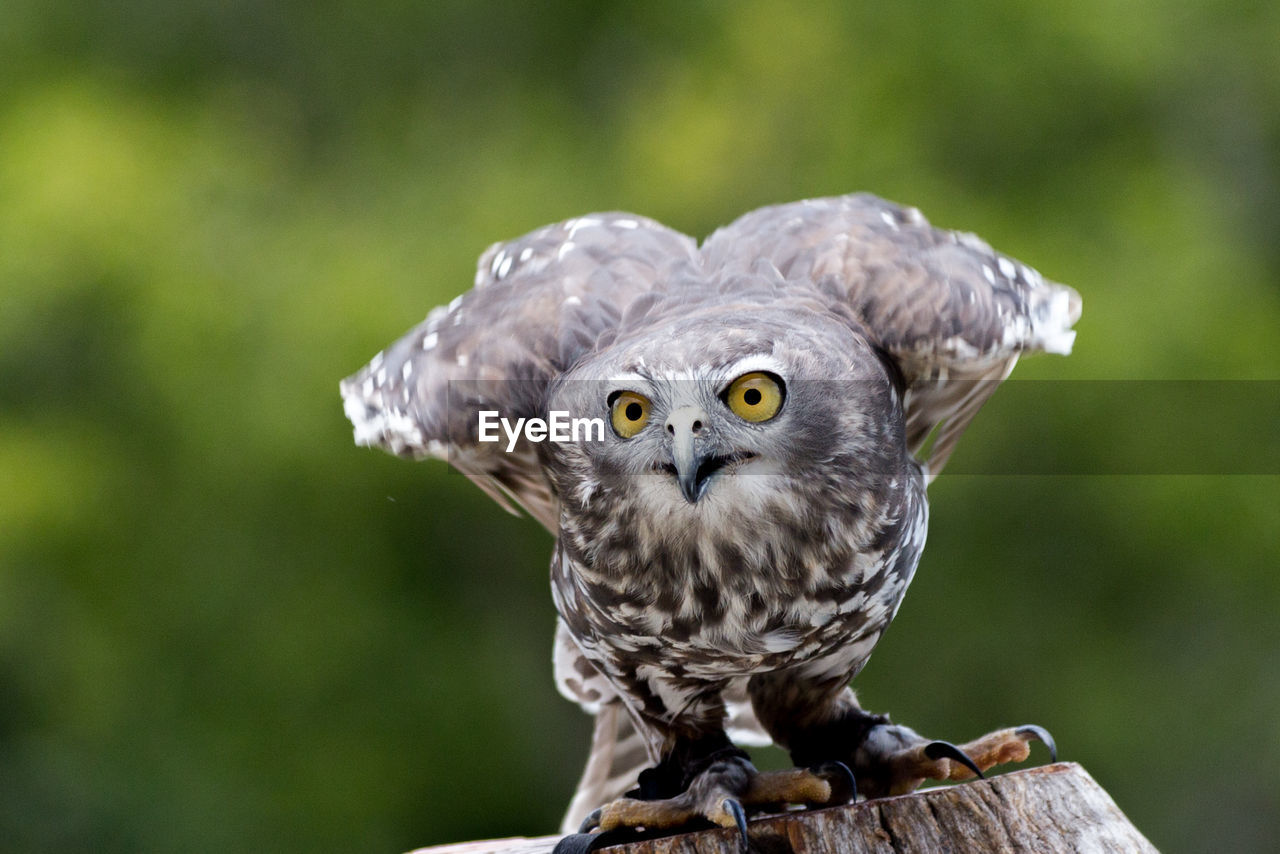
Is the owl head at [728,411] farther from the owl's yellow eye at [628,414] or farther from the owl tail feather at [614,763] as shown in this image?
the owl tail feather at [614,763]

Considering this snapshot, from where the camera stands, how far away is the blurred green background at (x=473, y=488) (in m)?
6.97

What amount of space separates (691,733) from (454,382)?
1042mm

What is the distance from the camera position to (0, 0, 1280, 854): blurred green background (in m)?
6.97

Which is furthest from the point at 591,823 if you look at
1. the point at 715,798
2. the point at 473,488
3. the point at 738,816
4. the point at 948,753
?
Answer: the point at 473,488

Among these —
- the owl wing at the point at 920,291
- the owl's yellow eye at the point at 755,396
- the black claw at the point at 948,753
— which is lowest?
the black claw at the point at 948,753

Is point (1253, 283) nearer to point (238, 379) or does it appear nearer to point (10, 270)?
point (238, 379)

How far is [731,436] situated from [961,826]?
2.95 ft

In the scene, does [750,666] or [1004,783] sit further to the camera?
[750,666]

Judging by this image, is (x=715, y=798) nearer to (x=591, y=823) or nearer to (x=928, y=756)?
(x=591, y=823)

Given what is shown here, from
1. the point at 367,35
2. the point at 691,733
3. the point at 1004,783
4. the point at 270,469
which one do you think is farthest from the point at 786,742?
the point at 367,35

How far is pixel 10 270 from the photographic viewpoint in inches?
275

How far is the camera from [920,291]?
329 cm
